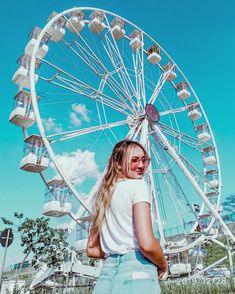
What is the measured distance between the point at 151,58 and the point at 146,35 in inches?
61.3

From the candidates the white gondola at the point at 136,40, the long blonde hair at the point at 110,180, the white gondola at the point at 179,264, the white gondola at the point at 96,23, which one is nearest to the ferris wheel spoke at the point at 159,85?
the white gondola at the point at 136,40

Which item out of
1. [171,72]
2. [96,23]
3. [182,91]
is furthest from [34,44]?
[182,91]

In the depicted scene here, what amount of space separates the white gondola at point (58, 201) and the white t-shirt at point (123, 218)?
37.9 ft

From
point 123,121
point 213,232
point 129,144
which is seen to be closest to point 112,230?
point 129,144

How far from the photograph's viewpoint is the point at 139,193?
1508 mm

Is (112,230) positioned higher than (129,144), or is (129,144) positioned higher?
(129,144)

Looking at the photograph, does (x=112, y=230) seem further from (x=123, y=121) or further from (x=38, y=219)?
(x=38, y=219)

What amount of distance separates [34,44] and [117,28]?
556 centimetres

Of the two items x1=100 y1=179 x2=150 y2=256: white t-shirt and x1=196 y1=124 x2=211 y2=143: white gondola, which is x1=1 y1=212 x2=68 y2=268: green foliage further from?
x1=100 y1=179 x2=150 y2=256: white t-shirt

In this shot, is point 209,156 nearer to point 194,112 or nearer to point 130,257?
point 194,112

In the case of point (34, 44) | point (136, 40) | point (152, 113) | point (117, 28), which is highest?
point (136, 40)

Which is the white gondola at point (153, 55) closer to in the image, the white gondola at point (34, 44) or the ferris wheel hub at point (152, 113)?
the ferris wheel hub at point (152, 113)

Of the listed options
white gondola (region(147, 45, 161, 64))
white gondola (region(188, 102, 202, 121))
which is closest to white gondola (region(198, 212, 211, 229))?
white gondola (region(188, 102, 202, 121))

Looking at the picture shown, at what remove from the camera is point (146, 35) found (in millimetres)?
21031
